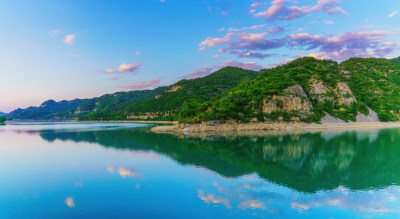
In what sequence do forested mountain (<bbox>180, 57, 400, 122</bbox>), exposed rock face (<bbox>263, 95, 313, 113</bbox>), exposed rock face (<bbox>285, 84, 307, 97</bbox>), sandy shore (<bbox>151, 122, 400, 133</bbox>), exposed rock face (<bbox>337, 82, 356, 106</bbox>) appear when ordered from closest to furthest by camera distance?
sandy shore (<bbox>151, 122, 400, 133</bbox>), forested mountain (<bbox>180, 57, 400, 122</bbox>), exposed rock face (<bbox>263, 95, 313, 113</bbox>), exposed rock face (<bbox>285, 84, 307, 97</bbox>), exposed rock face (<bbox>337, 82, 356, 106</bbox>)

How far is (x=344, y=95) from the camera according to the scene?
79500mm

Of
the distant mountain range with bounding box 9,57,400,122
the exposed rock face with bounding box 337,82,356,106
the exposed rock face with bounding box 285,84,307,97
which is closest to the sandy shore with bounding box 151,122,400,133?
the distant mountain range with bounding box 9,57,400,122

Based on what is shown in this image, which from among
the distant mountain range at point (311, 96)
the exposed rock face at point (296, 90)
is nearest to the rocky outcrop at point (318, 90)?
the distant mountain range at point (311, 96)

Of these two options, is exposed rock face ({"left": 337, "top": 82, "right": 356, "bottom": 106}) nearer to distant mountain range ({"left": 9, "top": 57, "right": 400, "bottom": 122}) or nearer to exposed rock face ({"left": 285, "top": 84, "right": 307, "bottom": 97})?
distant mountain range ({"left": 9, "top": 57, "right": 400, "bottom": 122})

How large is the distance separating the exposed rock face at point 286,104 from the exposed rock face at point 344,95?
15.1 m

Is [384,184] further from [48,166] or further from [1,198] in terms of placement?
[48,166]

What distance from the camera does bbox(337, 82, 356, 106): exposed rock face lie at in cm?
7774

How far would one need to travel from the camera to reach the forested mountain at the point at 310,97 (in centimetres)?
6606

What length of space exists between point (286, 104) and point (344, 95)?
25.7 m

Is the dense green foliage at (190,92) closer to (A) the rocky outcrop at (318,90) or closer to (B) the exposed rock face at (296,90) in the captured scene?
(A) the rocky outcrop at (318,90)

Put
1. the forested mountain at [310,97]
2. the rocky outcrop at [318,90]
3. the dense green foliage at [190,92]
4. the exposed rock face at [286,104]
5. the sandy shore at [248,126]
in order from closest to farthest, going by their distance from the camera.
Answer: the sandy shore at [248,126], the forested mountain at [310,97], the exposed rock face at [286,104], the rocky outcrop at [318,90], the dense green foliage at [190,92]

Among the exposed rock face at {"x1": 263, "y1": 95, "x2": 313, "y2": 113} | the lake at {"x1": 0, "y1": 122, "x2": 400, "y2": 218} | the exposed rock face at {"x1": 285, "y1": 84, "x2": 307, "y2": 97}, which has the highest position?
the exposed rock face at {"x1": 285, "y1": 84, "x2": 307, "y2": 97}

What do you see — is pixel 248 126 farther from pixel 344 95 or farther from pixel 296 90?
pixel 344 95

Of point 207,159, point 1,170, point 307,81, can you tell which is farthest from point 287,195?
point 307,81
